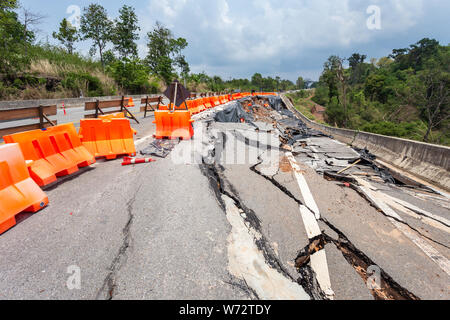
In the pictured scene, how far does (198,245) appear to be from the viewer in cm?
222

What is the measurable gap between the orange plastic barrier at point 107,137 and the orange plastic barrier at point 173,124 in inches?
64.7

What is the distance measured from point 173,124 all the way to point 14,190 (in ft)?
14.7

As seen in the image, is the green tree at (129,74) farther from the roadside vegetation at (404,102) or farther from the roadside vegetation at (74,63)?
the roadside vegetation at (404,102)

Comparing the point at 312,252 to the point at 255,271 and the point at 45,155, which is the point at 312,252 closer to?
the point at 255,271

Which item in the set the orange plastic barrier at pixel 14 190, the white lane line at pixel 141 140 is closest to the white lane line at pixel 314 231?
the orange plastic barrier at pixel 14 190

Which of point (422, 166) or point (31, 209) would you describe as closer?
point (31, 209)

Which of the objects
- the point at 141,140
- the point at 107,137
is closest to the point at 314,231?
the point at 107,137

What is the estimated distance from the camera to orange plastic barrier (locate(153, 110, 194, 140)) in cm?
658

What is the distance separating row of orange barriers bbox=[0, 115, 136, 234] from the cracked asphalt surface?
8.0 inches

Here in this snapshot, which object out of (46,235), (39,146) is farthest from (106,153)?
(46,235)

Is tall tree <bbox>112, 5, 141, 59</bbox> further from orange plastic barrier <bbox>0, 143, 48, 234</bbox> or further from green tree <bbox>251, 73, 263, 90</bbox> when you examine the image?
green tree <bbox>251, 73, 263, 90</bbox>
